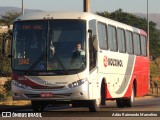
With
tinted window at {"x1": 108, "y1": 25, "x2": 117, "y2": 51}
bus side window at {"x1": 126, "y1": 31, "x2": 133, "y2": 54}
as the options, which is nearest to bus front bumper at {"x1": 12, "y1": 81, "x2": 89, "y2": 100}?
tinted window at {"x1": 108, "y1": 25, "x2": 117, "y2": 51}

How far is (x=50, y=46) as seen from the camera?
20297mm

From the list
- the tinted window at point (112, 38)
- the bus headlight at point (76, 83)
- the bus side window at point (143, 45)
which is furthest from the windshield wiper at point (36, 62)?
the bus side window at point (143, 45)

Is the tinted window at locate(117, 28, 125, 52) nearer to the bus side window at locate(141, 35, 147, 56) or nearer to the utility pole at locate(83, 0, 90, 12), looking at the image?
the bus side window at locate(141, 35, 147, 56)

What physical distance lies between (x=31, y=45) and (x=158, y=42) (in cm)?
11645

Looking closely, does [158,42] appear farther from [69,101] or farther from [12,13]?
[69,101]

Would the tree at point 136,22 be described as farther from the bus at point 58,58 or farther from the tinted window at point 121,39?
the bus at point 58,58

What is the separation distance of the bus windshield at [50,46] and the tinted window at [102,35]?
64.2 inches

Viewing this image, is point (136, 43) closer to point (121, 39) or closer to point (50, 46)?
point (121, 39)

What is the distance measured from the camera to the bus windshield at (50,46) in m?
20.1

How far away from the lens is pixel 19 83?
66.8 ft

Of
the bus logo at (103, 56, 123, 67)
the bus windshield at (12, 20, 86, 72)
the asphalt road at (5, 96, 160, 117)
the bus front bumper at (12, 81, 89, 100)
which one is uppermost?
the bus windshield at (12, 20, 86, 72)

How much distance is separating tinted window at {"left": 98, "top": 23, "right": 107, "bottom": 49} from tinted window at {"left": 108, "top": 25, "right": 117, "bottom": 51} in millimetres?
688

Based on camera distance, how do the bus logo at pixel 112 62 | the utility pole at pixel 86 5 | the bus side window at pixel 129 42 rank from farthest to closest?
the utility pole at pixel 86 5 → the bus side window at pixel 129 42 → the bus logo at pixel 112 62

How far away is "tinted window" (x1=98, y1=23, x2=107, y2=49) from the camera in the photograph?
22.0m
